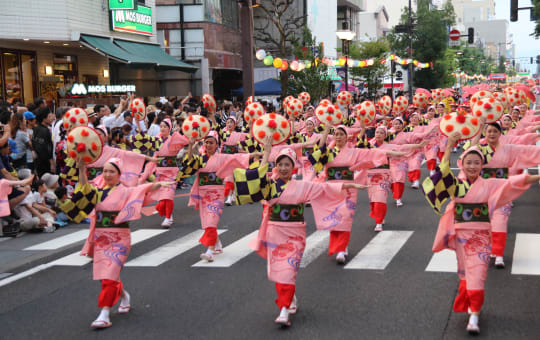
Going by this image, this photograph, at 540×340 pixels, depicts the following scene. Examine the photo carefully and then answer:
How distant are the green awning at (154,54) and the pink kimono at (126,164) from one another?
47.5 ft

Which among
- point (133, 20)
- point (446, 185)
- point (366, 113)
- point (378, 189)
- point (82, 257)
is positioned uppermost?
point (133, 20)

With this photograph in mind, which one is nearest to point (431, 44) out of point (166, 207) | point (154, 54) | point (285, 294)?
point (154, 54)

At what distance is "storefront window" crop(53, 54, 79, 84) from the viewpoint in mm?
22078

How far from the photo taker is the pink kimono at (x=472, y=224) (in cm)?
549

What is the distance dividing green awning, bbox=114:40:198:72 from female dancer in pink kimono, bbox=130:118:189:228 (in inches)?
502

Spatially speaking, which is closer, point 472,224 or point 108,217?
point 472,224

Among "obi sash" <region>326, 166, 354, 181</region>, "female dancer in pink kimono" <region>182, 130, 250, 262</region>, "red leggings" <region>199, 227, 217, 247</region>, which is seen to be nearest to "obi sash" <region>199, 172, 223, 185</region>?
"female dancer in pink kimono" <region>182, 130, 250, 262</region>

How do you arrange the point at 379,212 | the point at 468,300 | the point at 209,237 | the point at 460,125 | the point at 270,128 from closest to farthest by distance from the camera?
the point at 468,300
the point at 460,125
the point at 270,128
the point at 209,237
the point at 379,212

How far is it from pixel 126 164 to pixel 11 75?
12262 mm

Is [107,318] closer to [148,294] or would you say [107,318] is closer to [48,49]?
[148,294]

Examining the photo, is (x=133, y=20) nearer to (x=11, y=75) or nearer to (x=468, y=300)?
(x=11, y=75)

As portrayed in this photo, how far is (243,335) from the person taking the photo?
18.4 feet

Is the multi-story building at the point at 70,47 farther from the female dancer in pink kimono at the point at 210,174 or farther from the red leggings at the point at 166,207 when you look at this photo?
the female dancer in pink kimono at the point at 210,174

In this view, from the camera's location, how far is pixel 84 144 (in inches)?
238
